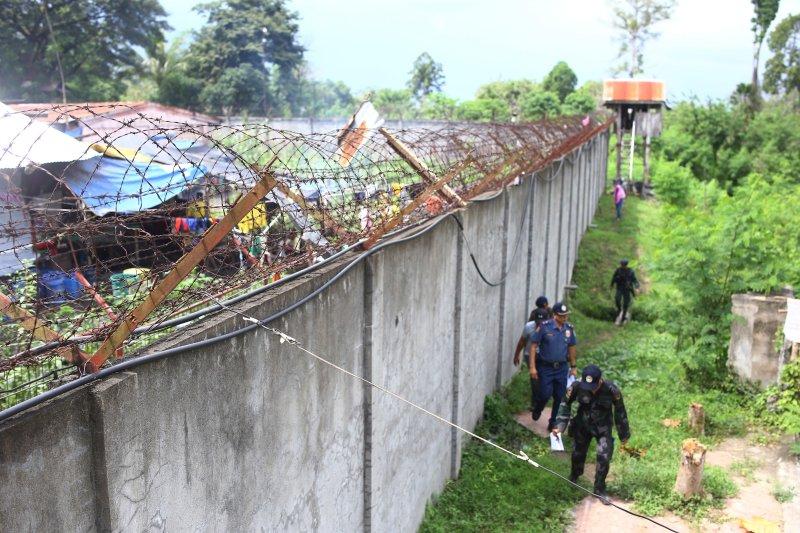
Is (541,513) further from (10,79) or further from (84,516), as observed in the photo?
(10,79)

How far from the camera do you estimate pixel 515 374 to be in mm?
10086

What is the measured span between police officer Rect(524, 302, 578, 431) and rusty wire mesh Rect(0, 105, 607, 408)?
1.68 metres

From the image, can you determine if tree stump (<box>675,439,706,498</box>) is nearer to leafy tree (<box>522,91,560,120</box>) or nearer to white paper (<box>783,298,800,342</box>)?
white paper (<box>783,298,800,342</box>)

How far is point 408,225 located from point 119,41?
34561 mm

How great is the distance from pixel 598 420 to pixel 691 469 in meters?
0.89

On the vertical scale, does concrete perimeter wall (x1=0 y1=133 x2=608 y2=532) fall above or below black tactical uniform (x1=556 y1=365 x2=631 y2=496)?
above

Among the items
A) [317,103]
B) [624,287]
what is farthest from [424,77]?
[624,287]

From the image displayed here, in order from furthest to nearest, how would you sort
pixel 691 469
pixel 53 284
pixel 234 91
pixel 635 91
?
pixel 234 91, pixel 635 91, pixel 691 469, pixel 53 284

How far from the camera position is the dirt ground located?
636 centimetres

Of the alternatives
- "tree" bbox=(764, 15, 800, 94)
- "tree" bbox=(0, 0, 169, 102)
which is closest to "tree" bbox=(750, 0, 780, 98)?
"tree" bbox=(764, 15, 800, 94)

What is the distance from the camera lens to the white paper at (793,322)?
8.00 metres

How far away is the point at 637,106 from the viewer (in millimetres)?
29766

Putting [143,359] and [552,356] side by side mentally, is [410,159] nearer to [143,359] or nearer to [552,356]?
[552,356]

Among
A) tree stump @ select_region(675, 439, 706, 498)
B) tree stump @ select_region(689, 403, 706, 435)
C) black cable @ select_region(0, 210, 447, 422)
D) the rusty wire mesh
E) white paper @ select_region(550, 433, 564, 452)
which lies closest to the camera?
black cable @ select_region(0, 210, 447, 422)
